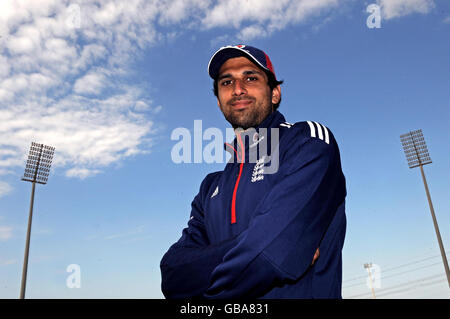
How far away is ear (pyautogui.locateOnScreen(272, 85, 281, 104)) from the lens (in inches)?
124

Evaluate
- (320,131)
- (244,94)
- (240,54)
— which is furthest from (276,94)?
(320,131)

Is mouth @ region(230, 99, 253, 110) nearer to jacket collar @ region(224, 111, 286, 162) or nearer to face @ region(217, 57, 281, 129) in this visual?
face @ region(217, 57, 281, 129)

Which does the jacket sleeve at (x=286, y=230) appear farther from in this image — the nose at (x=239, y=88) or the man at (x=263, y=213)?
the nose at (x=239, y=88)

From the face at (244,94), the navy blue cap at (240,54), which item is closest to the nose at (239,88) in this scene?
the face at (244,94)

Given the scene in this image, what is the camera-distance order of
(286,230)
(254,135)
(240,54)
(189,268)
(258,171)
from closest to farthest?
(286,230) < (189,268) < (258,171) < (254,135) < (240,54)

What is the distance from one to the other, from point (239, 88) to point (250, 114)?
0.77ft

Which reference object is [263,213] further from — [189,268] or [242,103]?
[242,103]

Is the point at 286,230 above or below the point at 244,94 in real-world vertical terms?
below

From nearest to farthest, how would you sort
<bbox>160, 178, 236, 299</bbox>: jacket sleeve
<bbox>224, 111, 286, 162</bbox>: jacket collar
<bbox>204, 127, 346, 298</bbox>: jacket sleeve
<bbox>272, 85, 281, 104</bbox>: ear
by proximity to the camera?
<bbox>204, 127, 346, 298</bbox>: jacket sleeve
<bbox>160, 178, 236, 299</bbox>: jacket sleeve
<bbox>224, 111, 286, 162</bbox>: jacket collar
<bbox>272, 85, 281, 104</bbox>: ear

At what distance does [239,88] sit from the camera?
117 inches

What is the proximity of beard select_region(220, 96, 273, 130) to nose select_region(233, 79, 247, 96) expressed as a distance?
5cm

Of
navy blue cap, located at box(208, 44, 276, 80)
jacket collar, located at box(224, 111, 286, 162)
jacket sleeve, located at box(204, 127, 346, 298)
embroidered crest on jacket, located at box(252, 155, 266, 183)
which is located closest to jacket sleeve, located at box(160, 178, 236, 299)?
jacket sleeve, located at box(204, 127, 346, 298)

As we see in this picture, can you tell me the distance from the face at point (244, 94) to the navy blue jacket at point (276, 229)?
0.29m

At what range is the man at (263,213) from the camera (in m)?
2.04
